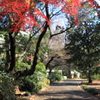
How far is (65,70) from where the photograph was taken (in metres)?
57.2

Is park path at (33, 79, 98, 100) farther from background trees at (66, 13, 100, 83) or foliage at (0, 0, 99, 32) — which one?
background trees at (66, 13, 100, 83)

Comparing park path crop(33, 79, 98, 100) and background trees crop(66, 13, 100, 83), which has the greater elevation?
background trees crop(66, 13, 100, 83)

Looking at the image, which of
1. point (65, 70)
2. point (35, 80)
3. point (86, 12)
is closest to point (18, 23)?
point (35, 80)

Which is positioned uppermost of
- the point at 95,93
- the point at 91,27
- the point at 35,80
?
the point at 91,27

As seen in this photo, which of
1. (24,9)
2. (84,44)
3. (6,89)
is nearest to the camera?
(6,89)

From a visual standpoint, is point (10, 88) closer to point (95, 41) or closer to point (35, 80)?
point (35, 80)

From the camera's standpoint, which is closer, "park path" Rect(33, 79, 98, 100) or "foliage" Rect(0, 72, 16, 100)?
"foliage" Rect(0, 72, 16, 100)

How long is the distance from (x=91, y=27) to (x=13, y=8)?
17.5m

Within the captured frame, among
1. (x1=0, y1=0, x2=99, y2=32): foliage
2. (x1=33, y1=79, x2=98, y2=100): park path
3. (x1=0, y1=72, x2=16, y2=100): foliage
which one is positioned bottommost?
(x1=33, y1=79, x2=98, y2=100): park path

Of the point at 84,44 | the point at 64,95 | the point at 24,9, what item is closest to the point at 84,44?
the point at 84,44

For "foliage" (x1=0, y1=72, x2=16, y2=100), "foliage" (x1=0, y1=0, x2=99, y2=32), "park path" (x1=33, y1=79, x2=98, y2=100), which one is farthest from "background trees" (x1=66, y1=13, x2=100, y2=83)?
"foliage" (x1=0, y1=72, x2=16, y2=100)

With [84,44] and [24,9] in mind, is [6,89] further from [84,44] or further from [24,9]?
[84,44]

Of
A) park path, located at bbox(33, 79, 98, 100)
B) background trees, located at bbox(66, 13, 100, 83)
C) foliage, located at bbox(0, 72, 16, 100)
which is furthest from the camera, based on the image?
background trees, located at bbox(66, 13, 100, 83)

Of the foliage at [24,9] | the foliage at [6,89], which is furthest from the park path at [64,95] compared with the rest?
the foliage at [24,9]
